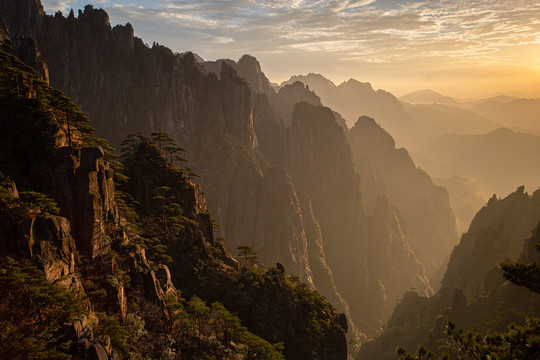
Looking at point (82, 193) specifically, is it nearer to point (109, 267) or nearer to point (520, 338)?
point (109, 267)

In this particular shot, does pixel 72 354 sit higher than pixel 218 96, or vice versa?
pixel 218 96

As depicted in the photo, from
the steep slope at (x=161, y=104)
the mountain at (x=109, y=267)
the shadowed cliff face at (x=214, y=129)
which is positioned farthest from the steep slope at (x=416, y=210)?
the mountain at (x=109, y=267)

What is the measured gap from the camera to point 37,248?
21.2m

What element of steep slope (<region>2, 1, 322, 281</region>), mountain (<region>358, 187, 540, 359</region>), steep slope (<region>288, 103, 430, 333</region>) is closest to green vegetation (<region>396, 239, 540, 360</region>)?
mountain (<region>358, 187, 540, 359</region>)

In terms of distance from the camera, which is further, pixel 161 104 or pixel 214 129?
pixel 214 129

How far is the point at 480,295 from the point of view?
2566 inches

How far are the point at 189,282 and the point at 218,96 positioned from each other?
3903 inches

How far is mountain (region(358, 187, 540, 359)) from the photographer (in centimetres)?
5612

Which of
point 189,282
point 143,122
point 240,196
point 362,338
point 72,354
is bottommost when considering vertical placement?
point 362,338

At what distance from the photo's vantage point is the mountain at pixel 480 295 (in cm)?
5612

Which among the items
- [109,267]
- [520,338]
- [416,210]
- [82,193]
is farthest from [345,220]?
[82,193]

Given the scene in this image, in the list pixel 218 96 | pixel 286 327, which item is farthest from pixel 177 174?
pixel 218 96

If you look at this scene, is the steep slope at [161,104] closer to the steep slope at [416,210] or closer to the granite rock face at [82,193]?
the steep slope at [416,210]

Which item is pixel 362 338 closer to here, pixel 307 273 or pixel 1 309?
pixel 307 273
